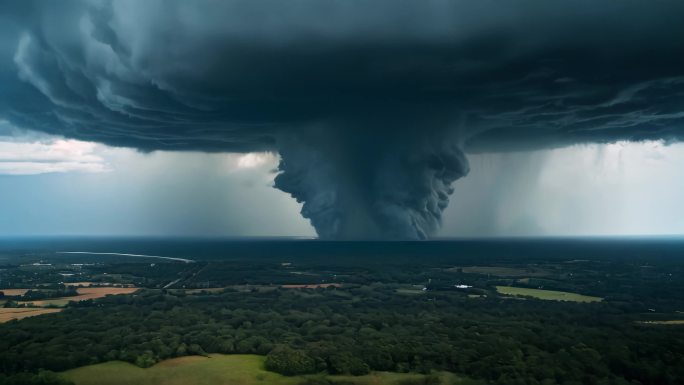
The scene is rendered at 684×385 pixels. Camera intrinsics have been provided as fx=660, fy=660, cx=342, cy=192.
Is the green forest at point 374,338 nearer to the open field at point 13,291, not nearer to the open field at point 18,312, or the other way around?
the open field at point 18,312

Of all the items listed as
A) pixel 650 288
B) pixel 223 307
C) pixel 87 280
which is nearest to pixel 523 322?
pixel 223 307

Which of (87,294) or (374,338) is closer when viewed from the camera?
(374,338)

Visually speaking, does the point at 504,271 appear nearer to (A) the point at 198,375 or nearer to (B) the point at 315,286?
(B) the point at 315,286

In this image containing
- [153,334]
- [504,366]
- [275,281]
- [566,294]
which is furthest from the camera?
[275,281]

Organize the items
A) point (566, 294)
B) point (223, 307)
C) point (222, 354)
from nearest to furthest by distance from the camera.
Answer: point (222, 354), point (223, 307), point (566, 294)

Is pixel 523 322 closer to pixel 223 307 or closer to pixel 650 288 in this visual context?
pixel 223 307

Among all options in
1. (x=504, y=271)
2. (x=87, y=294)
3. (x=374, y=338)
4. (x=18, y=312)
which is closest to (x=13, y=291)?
(x=87, y=294)
